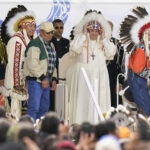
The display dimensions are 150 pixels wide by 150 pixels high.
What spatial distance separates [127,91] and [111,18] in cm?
122

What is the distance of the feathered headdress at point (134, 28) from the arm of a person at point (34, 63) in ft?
4.90

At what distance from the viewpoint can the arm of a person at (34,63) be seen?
11.5m

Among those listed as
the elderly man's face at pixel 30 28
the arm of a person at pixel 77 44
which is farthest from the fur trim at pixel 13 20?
the arm of a person at pixel 77 44

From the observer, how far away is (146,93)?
1225 cm

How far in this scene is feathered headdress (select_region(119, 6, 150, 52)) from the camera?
1241 cm

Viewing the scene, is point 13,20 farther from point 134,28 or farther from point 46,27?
point 134,28

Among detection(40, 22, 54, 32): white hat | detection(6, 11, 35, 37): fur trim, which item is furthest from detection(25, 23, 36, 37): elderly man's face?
detection(40, 22, 54, 32): white hat

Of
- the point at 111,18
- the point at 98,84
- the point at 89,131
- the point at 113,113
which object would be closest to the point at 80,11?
the point at 111,18

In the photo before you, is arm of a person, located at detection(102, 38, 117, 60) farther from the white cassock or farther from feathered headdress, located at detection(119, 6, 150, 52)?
feathered headdress, located at detection(119, 6, 150, 52)

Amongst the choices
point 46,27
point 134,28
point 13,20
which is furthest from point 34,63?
point 134,28

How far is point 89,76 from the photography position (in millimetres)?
12125

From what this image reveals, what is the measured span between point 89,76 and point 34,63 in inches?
38.5

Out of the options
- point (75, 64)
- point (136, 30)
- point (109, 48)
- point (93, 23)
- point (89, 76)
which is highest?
point (93, 23)

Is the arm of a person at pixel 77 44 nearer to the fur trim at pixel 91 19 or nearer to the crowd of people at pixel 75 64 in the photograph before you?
the crowd of people at pixel 75 64
